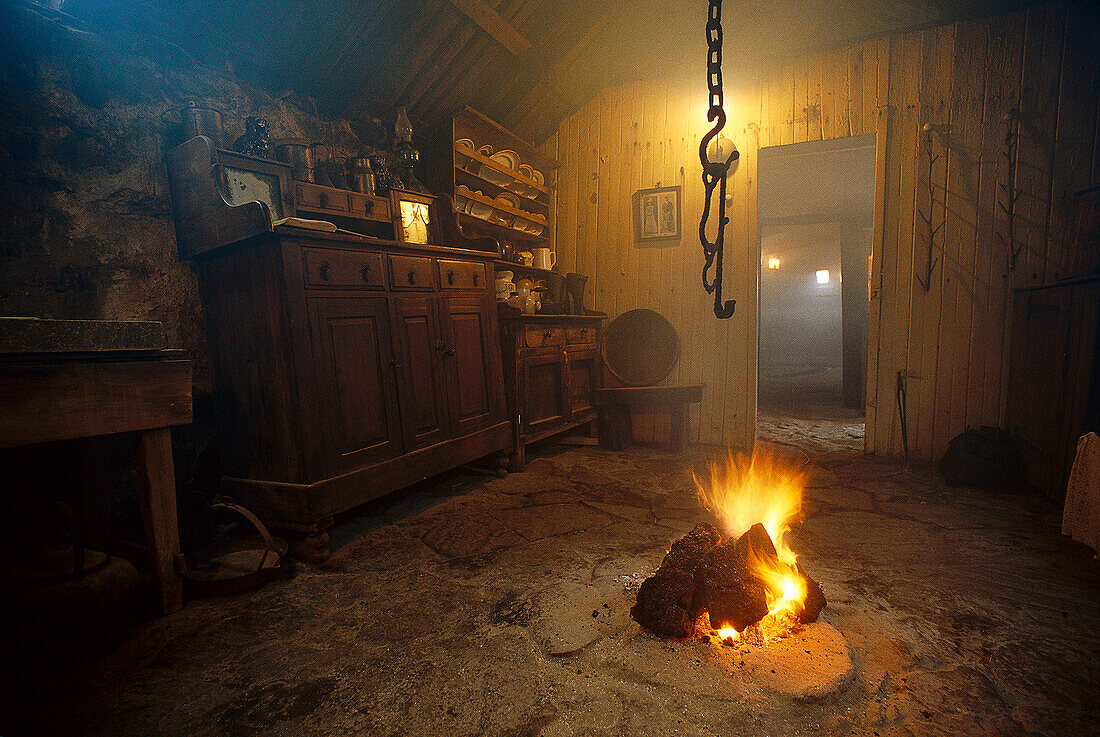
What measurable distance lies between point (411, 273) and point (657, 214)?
108 inches

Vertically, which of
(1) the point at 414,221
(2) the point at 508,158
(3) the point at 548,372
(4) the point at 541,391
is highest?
(2) the point at 508,158

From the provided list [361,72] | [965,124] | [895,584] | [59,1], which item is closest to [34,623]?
[59,1]

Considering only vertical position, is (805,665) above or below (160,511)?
below

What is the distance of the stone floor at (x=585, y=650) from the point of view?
128 cm

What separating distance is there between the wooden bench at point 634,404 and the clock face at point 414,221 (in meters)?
2.01

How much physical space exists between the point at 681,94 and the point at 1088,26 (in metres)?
2.71

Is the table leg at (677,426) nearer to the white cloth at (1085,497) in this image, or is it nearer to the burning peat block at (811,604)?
the white cloth at (1085,497)

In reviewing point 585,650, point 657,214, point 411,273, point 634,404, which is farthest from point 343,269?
point 657,214

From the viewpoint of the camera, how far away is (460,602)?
1.88 meters

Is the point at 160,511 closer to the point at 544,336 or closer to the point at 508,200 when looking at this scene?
the point at 544,336

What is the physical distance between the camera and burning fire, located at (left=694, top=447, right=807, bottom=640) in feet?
5.39

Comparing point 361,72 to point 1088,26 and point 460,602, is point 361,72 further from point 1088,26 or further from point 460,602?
point 1088,26

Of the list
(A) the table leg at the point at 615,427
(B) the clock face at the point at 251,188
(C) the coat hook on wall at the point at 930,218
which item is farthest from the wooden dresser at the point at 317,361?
(C) the coat hook on wall at the point at 930,218

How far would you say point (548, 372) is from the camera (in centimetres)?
399
